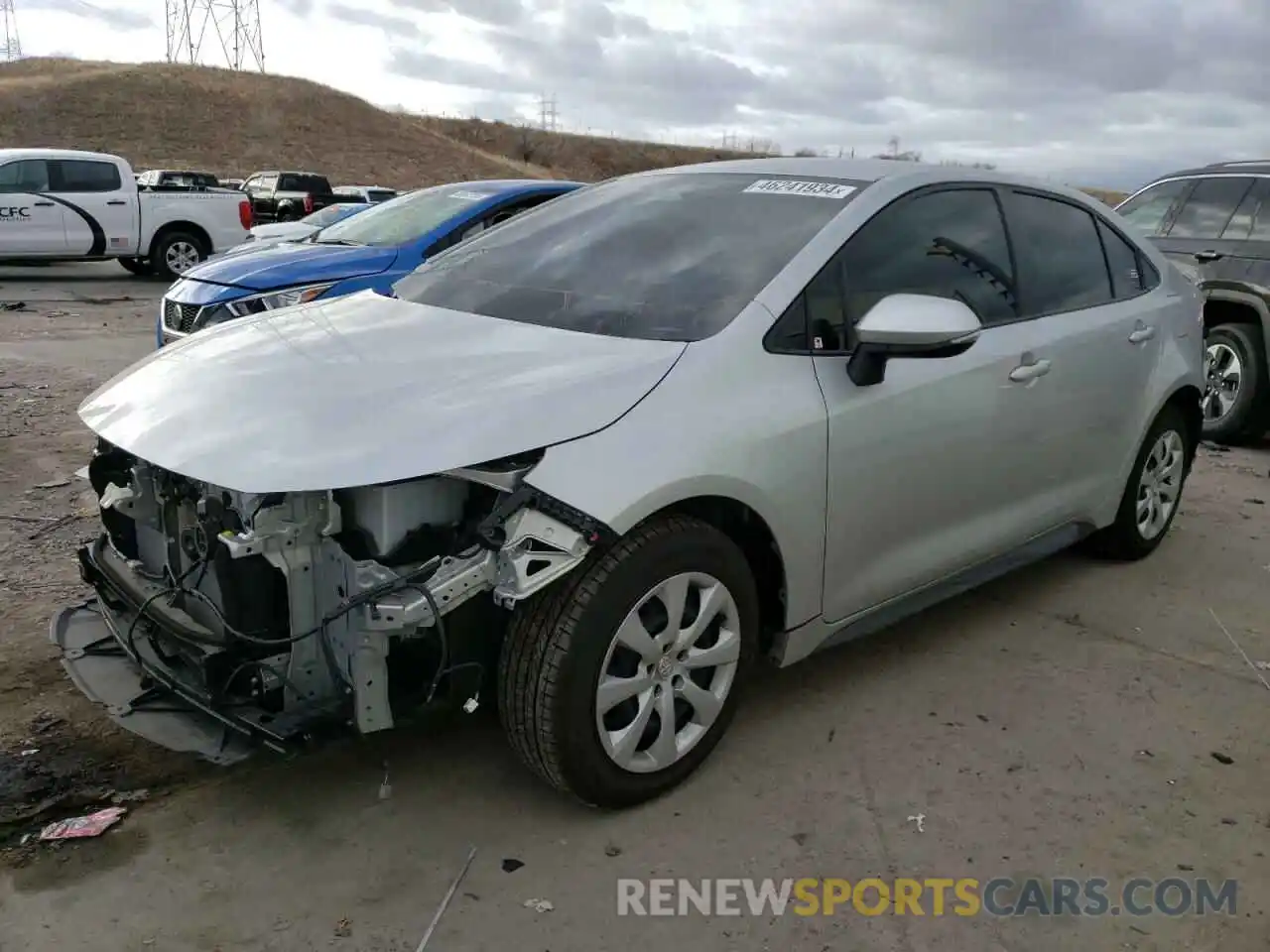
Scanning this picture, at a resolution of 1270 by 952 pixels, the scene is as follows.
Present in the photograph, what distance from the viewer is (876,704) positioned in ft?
11.7

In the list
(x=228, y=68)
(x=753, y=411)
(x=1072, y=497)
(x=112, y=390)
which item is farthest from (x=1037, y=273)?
(x=228, y=68)

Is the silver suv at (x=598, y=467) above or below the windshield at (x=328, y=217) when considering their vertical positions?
below

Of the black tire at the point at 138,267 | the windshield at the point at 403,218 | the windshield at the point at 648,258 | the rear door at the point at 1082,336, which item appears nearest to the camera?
the windshield at the point at 648,258

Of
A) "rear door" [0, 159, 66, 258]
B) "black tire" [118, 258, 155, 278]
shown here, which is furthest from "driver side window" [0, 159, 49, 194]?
"black tire" [118, 258, 155, 278]

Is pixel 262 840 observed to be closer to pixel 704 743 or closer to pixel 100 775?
pixel 100 775

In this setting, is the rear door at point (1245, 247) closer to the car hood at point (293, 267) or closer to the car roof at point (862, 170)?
the car roof at point (862, 170)

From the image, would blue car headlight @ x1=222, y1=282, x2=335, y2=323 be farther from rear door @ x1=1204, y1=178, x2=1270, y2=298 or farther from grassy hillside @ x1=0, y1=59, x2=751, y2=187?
grassy hillside @ x1=0, y1=59, x2=751, y2=187

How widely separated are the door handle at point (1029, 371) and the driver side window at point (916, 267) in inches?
7.0

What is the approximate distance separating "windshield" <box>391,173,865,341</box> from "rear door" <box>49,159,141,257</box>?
12867mm

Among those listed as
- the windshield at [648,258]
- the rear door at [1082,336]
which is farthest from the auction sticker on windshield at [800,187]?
the rear door at [1082,336]

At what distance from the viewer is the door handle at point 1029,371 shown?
370 centimetres

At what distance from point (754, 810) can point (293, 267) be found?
15.9ft

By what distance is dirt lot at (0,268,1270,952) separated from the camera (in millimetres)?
2494

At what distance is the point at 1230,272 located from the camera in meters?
7.23
